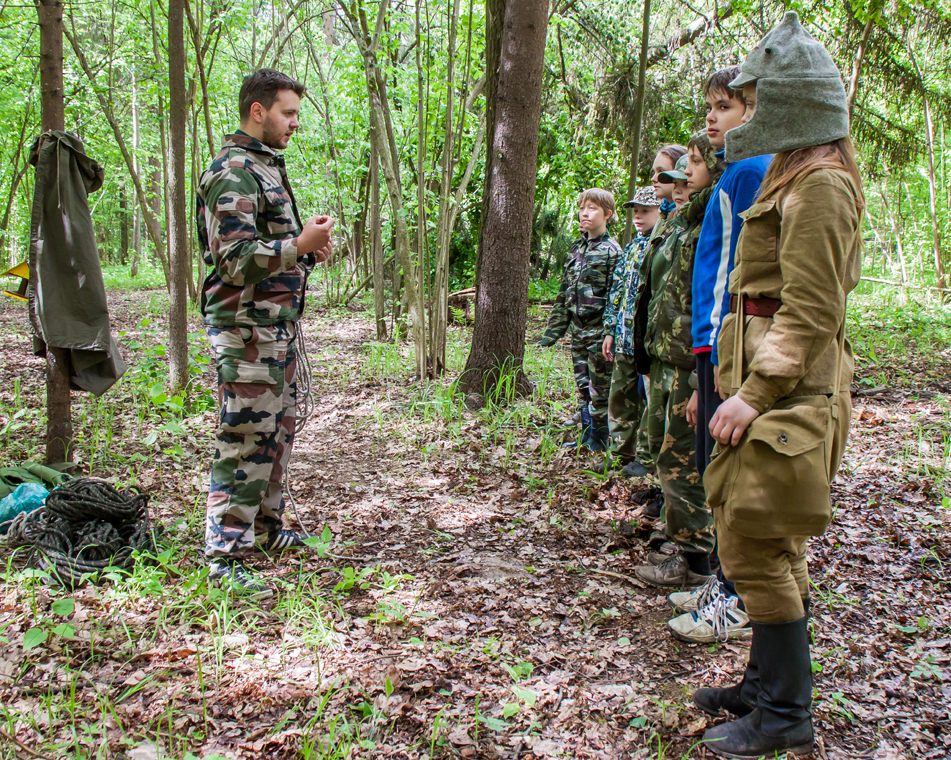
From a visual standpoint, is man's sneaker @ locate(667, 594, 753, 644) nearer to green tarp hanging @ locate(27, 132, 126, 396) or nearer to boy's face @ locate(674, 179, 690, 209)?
boy's face @ locate(674, 179, 690, 209)

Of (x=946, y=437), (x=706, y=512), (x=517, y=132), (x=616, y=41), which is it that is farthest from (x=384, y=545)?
(x=616, y=41)

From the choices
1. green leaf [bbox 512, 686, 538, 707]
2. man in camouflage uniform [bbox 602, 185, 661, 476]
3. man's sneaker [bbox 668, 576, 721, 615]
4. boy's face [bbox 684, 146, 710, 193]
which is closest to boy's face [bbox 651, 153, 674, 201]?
man in camouflage uniform [bbox 602, 185, 661, 476]

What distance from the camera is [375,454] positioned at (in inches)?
187

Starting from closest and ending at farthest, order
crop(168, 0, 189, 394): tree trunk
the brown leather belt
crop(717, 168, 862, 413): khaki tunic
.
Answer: crop(717, 168, 862, 413): khaki tunic, the brown leather belt, crop(168, 0, 189, 394): tree trunk

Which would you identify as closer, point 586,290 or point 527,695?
point 527,695

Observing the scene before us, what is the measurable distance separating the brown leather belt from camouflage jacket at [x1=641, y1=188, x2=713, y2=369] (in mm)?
862

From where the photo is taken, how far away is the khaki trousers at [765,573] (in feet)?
5.87

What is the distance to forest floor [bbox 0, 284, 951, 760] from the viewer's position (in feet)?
6.69

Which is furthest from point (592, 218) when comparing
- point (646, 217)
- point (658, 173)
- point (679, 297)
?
point (679, 297)

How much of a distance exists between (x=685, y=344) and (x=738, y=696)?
136cm

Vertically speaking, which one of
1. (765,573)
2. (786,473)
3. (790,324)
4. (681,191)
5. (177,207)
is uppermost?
(177,207)

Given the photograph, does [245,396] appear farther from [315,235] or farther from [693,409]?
[693,409]

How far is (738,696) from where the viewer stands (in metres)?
2.04

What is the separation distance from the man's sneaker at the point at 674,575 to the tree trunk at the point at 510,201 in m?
2.63
